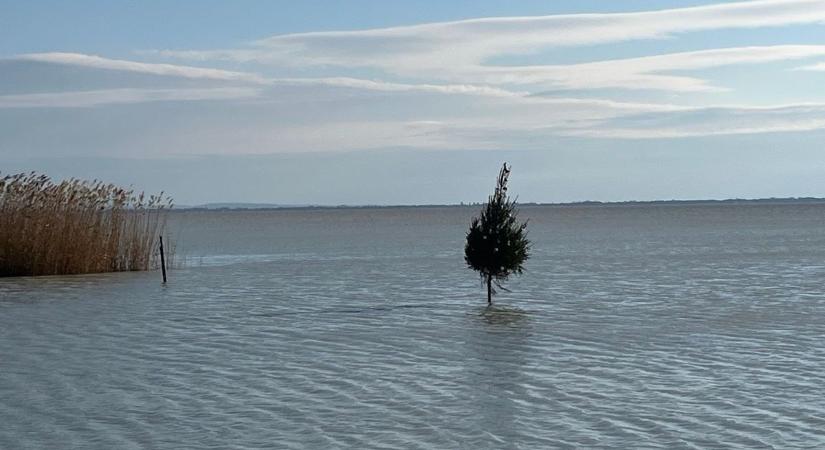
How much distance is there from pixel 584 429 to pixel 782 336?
23.8 feet

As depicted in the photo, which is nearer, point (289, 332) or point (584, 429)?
point (584, 429)

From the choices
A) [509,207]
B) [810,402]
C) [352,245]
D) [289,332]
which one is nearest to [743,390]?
[810,402]

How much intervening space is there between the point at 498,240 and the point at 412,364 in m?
7.28

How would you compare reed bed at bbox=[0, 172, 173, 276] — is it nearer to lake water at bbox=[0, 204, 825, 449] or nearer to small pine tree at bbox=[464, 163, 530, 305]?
lake water at bbox=[0, 204, 825, 449]

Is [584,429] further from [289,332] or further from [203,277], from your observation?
[203,277]

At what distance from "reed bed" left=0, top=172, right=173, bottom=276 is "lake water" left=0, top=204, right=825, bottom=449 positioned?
2.34ft

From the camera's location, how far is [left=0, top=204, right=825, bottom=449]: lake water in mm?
9961

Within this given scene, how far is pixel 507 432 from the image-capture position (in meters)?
9.86

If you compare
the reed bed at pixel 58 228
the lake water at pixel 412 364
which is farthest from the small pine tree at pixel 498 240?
the reed bed at pixel 58 228

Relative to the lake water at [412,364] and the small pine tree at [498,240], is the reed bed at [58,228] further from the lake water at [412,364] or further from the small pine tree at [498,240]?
the small pine tree at [498,240]

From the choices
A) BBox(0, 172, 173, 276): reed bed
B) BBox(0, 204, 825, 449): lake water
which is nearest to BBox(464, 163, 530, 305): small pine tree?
BBox(0, 204, 825, 449): lake water

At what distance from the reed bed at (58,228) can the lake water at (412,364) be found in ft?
2.34

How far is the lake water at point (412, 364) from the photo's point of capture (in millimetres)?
9961

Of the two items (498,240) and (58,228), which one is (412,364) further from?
(58,228)
